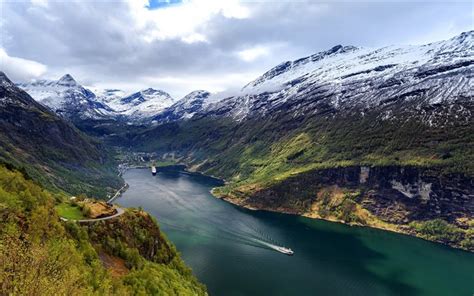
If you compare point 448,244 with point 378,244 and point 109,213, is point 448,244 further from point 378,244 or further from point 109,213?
point 109,213

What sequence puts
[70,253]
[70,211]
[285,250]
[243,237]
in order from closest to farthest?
[70,253], [70,211], [285,250], [243,237]

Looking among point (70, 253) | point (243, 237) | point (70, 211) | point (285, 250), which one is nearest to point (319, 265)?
point (285, 250)

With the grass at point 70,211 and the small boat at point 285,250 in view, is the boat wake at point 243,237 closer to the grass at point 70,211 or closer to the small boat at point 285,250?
the small boat at point 285,250

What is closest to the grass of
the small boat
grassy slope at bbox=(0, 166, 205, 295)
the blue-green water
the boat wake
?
grassy slope at bbox=(0, 166, 205, 295)

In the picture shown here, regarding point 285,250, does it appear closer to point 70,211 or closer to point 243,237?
point 243,237

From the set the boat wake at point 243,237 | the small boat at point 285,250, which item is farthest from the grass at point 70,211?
the small boat at point 285,250

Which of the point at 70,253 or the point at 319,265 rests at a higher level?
the point at 70,253

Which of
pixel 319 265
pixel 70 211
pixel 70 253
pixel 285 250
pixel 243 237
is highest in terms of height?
pixel 70 211
